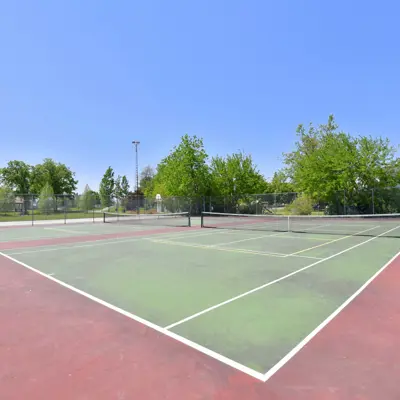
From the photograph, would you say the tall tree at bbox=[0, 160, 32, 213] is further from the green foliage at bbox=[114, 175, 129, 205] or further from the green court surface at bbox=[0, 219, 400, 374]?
the green court surface at bbox=[0, 219, 400, 374]

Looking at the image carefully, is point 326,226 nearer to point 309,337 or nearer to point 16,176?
point 309,337

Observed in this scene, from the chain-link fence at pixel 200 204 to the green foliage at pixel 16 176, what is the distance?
64.6ft

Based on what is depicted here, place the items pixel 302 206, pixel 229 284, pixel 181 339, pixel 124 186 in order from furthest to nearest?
pixel 124 186 < pixel 302 206 < pixel 229 284 < pixel 181 339

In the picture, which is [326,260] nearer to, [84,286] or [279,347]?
[279,347]

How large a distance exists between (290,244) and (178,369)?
9482 mm

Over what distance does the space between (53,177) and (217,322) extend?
62977 millimetres

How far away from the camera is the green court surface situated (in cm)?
375

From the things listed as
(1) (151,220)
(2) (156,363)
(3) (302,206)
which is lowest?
(2) (156,363)

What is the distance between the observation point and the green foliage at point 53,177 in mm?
58156

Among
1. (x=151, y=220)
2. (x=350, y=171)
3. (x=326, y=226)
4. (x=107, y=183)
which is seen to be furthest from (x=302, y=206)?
(x=107, y=183)

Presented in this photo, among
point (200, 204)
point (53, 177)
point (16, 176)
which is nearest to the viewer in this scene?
point (200, 204)

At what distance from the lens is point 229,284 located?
19.7 ft

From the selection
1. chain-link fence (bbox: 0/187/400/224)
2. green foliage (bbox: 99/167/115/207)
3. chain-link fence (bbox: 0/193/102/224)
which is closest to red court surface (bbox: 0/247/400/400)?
chain-link fence (bbox: 0/187/400/224)

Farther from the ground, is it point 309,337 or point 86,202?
point 86,202
